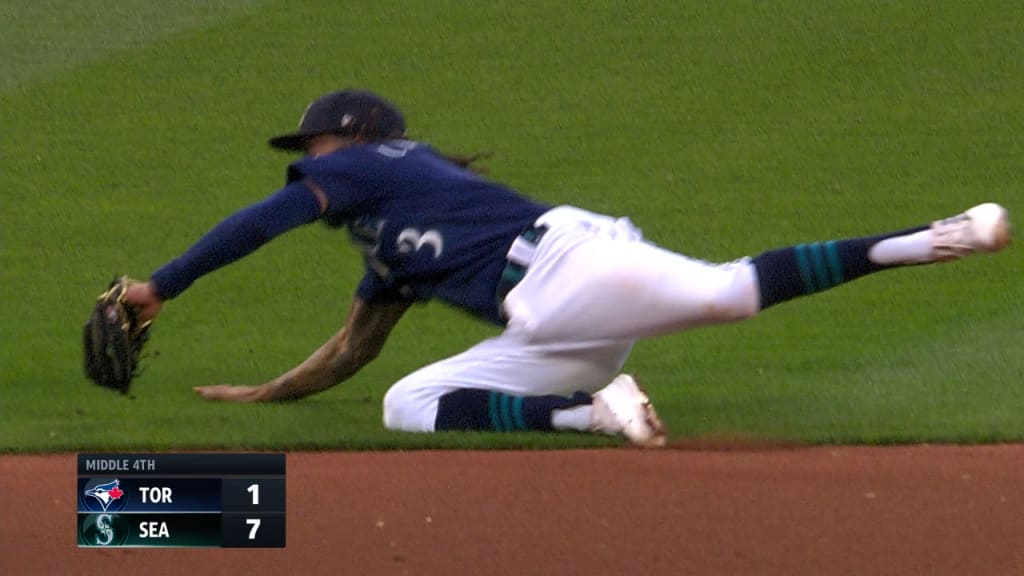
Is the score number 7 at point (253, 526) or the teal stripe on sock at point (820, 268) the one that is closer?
the score number 7 at point (253, 526)

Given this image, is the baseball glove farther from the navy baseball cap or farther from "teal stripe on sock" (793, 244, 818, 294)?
"teal stripe on sock" (793, 244, 818, 294)

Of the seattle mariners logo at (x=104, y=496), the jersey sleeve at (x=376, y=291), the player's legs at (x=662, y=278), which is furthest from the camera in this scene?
the jersey sleeve at (x=376, y=291)

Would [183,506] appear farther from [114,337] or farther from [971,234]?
[971,234]

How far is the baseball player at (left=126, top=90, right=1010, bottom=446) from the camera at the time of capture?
5102mm

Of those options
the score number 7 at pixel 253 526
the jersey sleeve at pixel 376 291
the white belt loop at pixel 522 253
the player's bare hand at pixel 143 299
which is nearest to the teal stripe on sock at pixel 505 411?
the white belt loop at pixel 522 253

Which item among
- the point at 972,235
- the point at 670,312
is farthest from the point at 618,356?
the point at 972,235

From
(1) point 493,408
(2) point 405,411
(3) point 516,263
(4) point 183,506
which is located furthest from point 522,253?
(4) point 183,506

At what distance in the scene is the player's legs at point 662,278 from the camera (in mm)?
5035

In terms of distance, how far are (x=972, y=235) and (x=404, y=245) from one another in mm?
1633

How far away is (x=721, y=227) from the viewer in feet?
28.0

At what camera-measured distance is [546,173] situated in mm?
9273

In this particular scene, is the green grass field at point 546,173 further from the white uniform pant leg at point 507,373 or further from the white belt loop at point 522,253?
the white belt loop at point 522,253

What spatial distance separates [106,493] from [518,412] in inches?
52.9

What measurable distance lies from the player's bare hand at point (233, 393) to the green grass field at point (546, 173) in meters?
0.07
